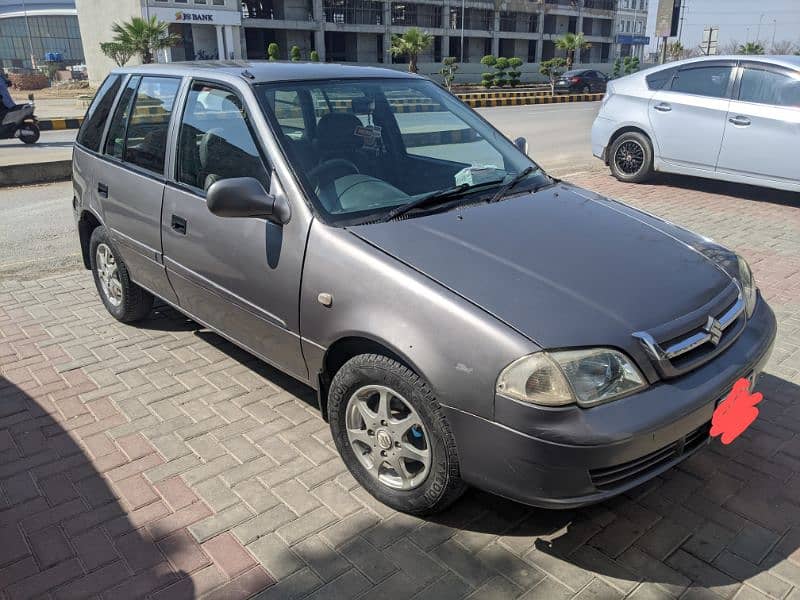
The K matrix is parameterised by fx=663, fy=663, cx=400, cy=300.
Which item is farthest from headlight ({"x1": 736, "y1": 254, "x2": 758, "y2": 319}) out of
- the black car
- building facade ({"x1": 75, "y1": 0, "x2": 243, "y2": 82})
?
building facade ({"x1": 75, "y1": 0, "x2": 243, "y2": 82})

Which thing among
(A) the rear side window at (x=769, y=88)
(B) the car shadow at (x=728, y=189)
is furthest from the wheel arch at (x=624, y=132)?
(A) the rear side window at (x=769, y=88)

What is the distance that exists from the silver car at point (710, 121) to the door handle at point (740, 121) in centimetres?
1

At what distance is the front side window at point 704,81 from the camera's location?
329 inches

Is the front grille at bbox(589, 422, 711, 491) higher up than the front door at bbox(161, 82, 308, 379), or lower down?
lower down

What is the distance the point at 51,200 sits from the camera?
9.34 m

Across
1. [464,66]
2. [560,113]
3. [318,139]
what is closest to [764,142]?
[318,139]

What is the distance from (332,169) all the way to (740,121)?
22.1ft

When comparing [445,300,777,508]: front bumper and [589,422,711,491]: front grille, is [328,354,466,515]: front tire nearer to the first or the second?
[445,300,777,508]: front bumper

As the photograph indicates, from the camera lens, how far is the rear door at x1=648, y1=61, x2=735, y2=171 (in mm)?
8336

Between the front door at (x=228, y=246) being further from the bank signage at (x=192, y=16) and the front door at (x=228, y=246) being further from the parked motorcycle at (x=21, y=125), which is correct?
the bank signage at (x=192, y=16)

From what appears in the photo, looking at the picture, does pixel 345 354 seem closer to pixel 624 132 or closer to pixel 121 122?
pixel 121 122

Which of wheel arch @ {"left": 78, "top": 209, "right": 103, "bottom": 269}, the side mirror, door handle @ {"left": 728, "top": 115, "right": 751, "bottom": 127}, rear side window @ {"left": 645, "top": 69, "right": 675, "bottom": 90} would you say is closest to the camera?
the side mirror

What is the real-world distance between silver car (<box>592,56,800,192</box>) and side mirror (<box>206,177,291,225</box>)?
7.02 m

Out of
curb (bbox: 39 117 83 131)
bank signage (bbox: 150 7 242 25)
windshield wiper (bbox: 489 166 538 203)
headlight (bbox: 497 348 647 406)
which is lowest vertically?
curb (bbox: 39 117 83 131)
